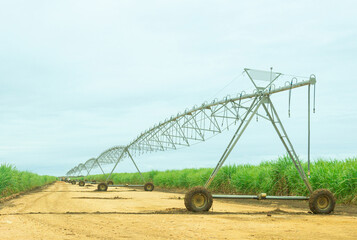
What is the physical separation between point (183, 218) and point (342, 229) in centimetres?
342

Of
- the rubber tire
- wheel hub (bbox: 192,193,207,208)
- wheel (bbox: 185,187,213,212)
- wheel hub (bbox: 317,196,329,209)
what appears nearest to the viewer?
wheel (bbox: 185,187,213,212)

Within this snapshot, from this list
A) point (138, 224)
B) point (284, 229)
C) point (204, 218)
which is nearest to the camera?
point (284, 229)

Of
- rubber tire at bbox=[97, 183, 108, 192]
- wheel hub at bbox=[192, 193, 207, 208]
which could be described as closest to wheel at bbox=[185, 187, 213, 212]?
wheel hub at bbox=[192, 193, 207, 208]

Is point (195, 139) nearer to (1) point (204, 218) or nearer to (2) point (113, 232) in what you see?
(1) point (204, 218)

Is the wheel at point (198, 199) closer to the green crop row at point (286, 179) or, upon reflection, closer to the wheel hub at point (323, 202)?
the wheel hub at point (323, 202)

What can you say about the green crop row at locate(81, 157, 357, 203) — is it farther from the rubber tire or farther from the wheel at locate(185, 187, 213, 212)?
the rubber tire

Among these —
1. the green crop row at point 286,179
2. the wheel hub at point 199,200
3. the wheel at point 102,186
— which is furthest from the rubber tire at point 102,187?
the wheel hub at point 199,200

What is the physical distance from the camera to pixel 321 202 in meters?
10.4

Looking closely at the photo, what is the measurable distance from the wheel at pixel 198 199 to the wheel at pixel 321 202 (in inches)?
114

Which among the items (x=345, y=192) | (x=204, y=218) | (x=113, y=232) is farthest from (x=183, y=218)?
(x=345, y=192)

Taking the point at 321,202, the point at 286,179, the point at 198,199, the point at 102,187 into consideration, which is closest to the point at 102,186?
the point at 102,187

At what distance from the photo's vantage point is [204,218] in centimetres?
865

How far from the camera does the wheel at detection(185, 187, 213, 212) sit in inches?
385

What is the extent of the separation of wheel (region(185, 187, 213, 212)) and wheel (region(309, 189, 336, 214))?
2.90m
